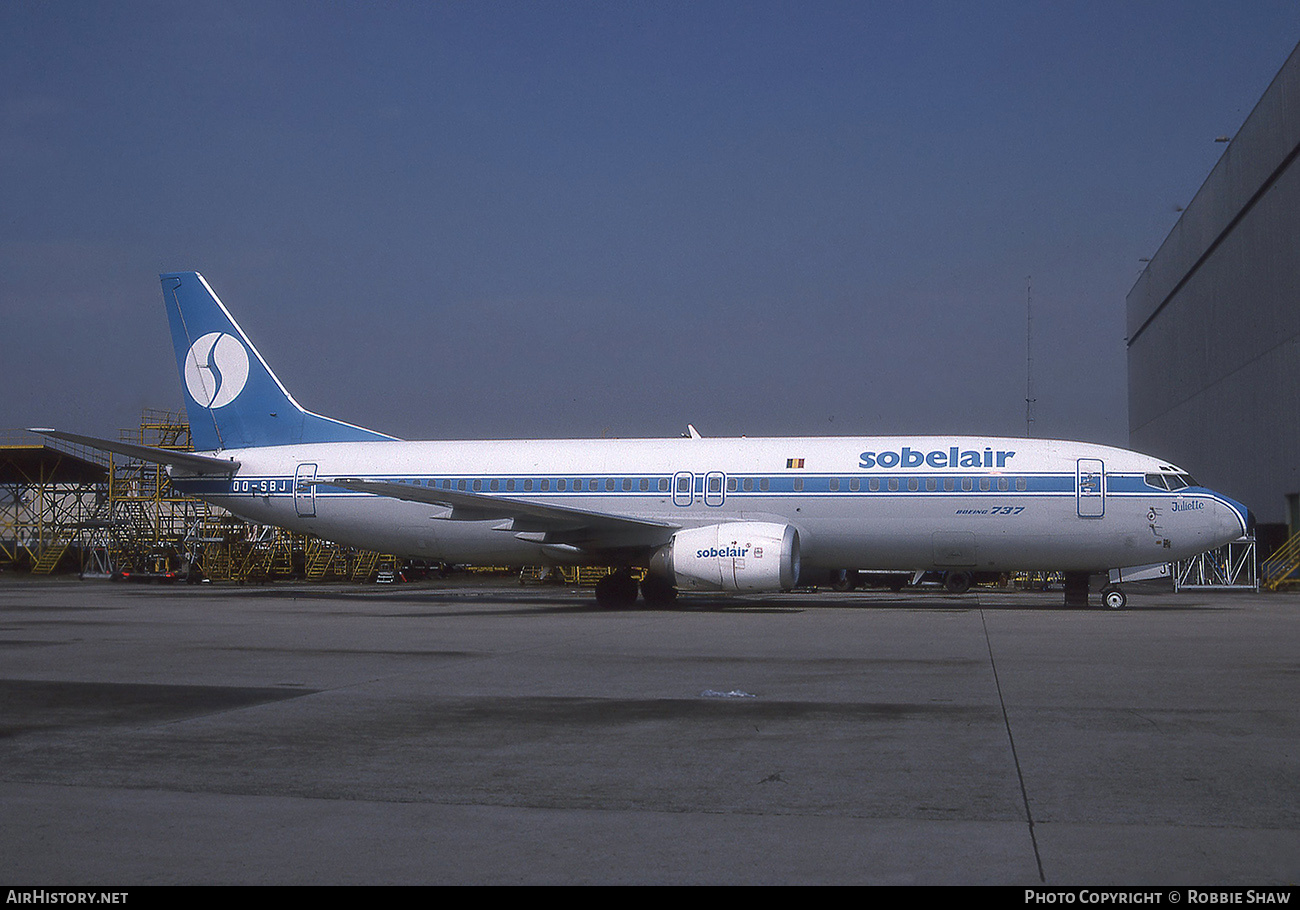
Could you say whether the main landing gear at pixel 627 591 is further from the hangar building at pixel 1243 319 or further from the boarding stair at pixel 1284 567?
the hangar building at pixel 1243 319

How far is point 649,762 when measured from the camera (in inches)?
282

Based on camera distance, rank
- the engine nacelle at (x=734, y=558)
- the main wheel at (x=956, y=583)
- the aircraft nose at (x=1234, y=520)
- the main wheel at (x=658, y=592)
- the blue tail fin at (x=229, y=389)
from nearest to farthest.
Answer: the engine nacelle at (x=734, y=558) → the aircraft nose at (x=1234, y=520) → the main wheel at (x=658, y=592) → the blue tail fin at (x=229, y=389) → the main wheel at (x=956, y=583)

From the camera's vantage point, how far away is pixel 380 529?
85.0 feet

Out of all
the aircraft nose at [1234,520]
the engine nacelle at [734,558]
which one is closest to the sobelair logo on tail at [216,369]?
the engine nacelle at [734,558]

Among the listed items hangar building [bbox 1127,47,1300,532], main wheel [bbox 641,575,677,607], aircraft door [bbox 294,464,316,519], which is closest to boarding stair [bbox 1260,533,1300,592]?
hangar building [bbox 1127,47,1300,532]

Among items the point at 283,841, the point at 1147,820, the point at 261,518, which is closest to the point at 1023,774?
the point at 1147,820

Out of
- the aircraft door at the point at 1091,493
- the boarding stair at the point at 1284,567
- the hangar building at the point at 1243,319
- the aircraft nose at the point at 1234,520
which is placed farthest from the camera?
the hangar building at the point at 1243,319

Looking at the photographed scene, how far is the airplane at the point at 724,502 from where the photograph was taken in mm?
22000

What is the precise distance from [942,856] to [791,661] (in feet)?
26.9

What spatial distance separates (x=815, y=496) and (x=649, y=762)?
54.1ft

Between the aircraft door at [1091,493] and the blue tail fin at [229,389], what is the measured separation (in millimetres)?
15970

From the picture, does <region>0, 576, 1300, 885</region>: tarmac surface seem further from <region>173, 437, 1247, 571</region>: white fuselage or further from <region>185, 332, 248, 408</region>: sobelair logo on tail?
<region>185, 332, 248, 408</region>: sobelair logo on tail

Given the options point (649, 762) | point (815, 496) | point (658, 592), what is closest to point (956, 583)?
point (815, 496)
